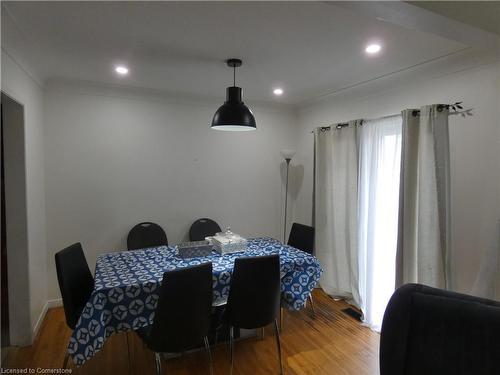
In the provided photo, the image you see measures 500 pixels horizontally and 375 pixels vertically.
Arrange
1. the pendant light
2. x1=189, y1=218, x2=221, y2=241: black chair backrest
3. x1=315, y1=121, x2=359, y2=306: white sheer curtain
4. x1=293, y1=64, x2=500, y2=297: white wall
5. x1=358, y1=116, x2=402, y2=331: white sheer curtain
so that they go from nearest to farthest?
1. x1=293, y1=64, x2=500, y2=297: white wall
2. the pendant light
3. x1=358, y1=116, x2=402, y2=331: white sheer curtain
4. x1=315, y1=121, x2=359, y2=306: white sheer curtain
5. x1=189, y1=218, x2=221, y2=241: black chair backrest

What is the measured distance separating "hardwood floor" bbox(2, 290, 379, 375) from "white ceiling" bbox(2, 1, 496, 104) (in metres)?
2.36

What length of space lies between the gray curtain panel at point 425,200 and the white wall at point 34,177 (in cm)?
321

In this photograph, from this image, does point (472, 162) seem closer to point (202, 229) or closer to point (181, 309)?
point (181, 309)

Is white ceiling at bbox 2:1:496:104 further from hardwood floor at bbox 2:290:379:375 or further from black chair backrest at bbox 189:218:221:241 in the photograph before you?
hardwood floor at bbox 2:290:379:375

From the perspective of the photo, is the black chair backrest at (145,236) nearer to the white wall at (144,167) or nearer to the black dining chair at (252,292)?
the white wall at (144,167)

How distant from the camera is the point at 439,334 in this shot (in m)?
1.21

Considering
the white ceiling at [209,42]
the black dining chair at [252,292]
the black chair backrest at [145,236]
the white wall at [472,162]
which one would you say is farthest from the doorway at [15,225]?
the white wall at [472,162]

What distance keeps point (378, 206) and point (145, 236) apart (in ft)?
8.37

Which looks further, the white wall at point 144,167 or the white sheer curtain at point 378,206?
the white wall at point 144,167

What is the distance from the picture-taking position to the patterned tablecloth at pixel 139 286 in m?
1.81

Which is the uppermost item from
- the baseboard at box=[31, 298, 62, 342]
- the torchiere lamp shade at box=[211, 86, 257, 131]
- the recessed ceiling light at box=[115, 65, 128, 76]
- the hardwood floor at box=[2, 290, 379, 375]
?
the recessed ceiling light at box=[115, 65, 128, 76]

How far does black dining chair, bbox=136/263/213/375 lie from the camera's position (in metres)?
1.78

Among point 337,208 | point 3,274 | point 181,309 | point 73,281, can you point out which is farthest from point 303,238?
point 3,274

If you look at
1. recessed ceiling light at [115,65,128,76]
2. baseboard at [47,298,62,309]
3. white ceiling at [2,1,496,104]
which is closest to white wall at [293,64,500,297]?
white ceiling at [2,1,496,104]
